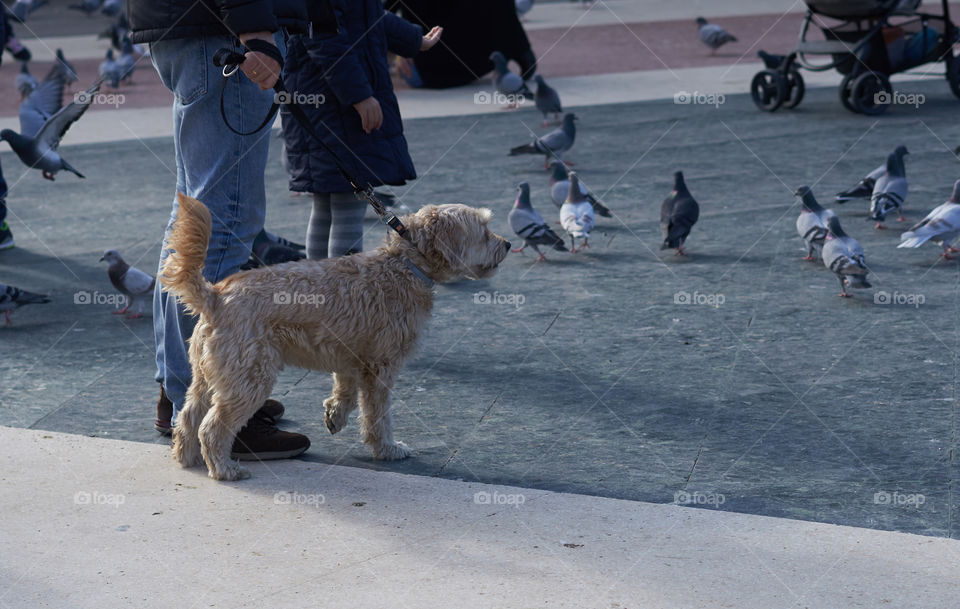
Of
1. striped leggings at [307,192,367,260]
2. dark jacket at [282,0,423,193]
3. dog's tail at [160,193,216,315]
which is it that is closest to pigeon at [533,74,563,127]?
dark jacket at [282,0,423,193]

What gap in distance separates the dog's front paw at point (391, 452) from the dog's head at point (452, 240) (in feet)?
2.12

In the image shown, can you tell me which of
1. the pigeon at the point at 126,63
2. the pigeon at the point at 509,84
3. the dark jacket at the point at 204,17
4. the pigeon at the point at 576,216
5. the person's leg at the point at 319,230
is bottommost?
the pigeon at the point at 126,63

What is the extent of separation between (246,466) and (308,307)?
2.22ft

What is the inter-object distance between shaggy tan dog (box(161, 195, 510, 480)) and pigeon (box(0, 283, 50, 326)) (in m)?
→ 2.34

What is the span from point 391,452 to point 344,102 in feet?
5.01

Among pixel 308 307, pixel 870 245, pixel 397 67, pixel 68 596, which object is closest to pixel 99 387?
pixel 308 307

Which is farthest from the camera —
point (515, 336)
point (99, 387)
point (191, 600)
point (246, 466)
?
point (515, 336)

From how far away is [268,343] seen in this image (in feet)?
12.8

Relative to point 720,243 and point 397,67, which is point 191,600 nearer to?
point 720,243

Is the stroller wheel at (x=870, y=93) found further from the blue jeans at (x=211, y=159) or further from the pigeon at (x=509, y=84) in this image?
the blue jeans at (x=211, y=159)

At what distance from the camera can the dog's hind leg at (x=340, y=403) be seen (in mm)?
4309

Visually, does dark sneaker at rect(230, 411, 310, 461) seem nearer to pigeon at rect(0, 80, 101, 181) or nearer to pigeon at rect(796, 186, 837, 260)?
pigeon at rect(796, 186, 837, 260)

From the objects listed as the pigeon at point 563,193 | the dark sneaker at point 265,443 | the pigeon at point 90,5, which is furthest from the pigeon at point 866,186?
the pigeon at point 90,5

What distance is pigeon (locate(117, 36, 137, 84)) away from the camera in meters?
16.6
